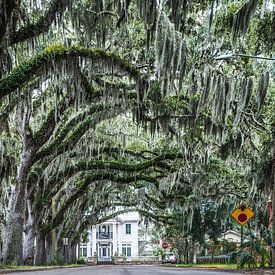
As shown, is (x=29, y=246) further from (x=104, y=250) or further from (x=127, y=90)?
(x=104, y=250)

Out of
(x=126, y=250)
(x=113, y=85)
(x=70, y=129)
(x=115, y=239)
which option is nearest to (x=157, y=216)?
(x=70, y=129)

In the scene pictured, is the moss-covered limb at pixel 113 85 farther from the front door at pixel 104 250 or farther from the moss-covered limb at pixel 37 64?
the front door at pixel 104 250

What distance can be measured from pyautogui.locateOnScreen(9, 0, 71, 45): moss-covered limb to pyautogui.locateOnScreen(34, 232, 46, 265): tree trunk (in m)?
16.0

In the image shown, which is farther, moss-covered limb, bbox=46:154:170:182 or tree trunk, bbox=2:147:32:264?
moss-covered limb, bbox=46:154:170:182

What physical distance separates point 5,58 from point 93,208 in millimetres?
24830

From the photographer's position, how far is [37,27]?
1047cm

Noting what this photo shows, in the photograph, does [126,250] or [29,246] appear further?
[126,250]

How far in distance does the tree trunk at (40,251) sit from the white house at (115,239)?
47.9 m

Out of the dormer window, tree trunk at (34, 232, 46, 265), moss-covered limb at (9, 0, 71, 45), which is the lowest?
tree trunk at (34, 232, 46, 265)

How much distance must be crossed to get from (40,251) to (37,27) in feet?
54.4

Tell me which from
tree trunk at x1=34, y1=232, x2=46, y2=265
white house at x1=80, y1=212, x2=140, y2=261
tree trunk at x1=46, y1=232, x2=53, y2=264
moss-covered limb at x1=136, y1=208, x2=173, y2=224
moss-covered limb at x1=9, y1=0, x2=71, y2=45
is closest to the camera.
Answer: moss-covered limb at x1=9, y1=0, x2=71, y2=45

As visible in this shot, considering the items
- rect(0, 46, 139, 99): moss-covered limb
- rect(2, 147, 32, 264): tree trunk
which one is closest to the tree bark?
rect(2, 147, 32, 264): tree trunk

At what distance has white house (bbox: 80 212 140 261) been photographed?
7350 cm

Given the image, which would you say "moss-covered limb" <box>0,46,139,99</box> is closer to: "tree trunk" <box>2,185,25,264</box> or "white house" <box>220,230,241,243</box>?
"tree trunk" <box>2,185,25,264</box>
